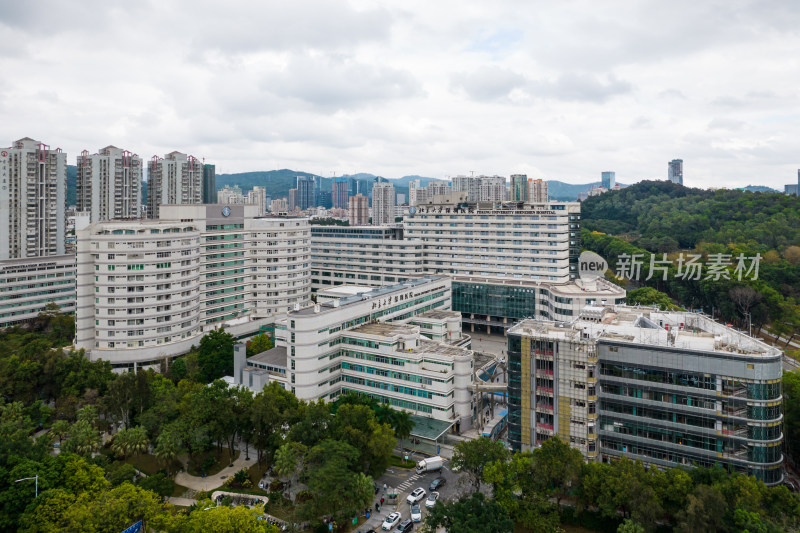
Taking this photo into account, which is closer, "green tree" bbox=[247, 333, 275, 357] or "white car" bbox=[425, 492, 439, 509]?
"white car" bbox=[425, 492, 439, 509]

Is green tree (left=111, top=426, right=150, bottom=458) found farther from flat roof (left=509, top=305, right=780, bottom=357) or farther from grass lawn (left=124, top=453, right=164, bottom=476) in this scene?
flat roof (left=509, top=305, right=780, bottom=357)

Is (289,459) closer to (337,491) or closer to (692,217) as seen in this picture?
(337,491)

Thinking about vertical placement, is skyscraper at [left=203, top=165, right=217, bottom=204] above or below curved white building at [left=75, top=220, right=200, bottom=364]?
above

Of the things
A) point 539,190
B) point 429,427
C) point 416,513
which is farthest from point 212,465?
point 539,190

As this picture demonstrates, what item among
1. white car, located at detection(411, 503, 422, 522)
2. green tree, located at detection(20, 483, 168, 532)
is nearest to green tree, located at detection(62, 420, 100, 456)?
green tree, located at detection(20, 483, 168, 532)

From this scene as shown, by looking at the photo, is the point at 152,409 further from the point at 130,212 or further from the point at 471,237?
the point at 130,212

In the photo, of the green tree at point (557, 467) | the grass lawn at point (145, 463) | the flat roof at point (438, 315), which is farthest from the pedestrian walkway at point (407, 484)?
the flat roof at point (438, 315)

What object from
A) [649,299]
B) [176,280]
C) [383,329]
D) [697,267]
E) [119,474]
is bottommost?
[119,474]
